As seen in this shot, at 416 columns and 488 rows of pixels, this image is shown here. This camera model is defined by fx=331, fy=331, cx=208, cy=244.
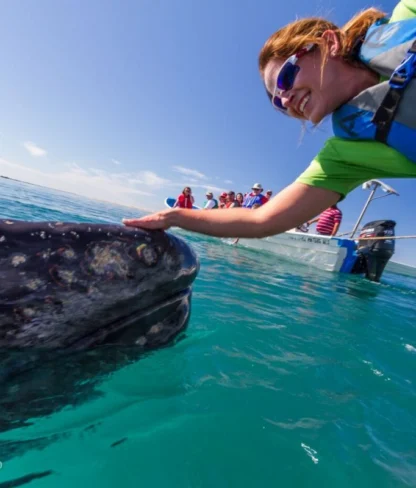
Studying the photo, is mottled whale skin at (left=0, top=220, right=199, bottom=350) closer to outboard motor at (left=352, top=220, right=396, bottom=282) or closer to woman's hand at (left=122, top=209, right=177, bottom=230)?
woman's hand at (left=122, top=209, right=177, bottom=230)

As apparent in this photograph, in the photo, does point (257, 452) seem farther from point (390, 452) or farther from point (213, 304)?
point (213, 304)

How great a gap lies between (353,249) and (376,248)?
98 centimetres

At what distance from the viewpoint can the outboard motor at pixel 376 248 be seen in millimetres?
11805

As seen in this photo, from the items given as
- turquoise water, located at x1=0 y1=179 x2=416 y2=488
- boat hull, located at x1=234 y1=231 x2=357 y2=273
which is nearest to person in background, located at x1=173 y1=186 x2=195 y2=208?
boat hull, located at x1=234 y1=231 x2=357 y2=273

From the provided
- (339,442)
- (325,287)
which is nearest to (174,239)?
(339,442)

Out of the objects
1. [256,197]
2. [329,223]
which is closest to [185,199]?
[256,197]

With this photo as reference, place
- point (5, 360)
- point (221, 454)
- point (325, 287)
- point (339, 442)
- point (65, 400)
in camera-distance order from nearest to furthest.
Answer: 1. point (5, 360)
2. point (221, 454)
3. point (65, 400)
4. point (339, 442)
5. point (325, 287)

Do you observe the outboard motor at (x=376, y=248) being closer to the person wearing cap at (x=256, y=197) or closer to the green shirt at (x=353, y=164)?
the person wearing cap at (x=256, y=197)

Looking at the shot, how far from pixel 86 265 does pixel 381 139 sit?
184cm

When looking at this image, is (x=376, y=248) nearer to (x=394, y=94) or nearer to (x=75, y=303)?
(x=394, y=94)

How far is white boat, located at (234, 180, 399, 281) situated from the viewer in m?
11.9

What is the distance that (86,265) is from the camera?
1782mm

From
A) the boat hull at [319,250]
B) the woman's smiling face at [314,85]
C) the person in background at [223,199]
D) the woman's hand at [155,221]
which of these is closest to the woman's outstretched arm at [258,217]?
the woman's hand at [155,221]

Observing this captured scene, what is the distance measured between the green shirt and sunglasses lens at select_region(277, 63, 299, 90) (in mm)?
452
